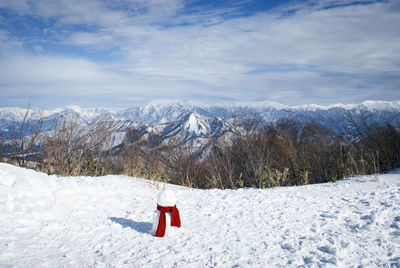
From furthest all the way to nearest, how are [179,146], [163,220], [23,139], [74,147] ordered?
1. [179,146]
2. [74,147]
3. [23,139]
4. [163,220]

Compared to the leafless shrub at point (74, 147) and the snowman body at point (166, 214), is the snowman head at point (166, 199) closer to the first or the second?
the snowman body at point (166, 214)

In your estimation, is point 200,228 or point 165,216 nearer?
point 165,216

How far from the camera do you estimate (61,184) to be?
5.16 metres

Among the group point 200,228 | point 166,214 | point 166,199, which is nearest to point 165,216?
point 166,214

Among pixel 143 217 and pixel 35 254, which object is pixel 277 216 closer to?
pixel 143 217

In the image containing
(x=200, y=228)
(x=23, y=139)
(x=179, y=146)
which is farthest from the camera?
(x=179, y=146)

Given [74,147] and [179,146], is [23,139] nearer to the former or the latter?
[74,147]

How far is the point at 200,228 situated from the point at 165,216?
637 mm

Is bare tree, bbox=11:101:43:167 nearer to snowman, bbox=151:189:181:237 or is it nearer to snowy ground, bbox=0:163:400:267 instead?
snowy ground, bbox=0:163:400:267

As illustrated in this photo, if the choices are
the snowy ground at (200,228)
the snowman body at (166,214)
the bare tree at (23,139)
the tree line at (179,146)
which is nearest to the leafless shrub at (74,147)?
the tree line at (179,146)

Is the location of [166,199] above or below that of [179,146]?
below

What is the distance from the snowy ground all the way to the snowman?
13cm

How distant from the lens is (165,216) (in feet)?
11.4

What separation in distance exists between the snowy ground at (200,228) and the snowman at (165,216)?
0.13m
